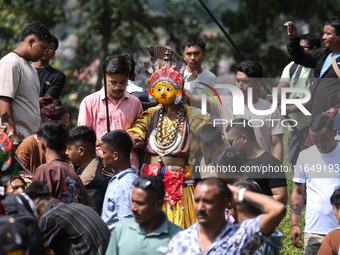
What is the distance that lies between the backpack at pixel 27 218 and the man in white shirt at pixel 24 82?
2.05 metres

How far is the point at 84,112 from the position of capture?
18.6ft

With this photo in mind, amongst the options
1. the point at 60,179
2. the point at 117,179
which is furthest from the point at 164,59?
the point at 60,179

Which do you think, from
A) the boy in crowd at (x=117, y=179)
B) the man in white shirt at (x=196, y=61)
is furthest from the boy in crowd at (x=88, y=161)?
the man in white shirt at (x=196, y=61)

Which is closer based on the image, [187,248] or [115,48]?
[187,248]

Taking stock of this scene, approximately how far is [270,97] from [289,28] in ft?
3.57

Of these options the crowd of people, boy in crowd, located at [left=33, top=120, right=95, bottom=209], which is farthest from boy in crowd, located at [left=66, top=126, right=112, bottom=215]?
boy in crowd, located at [left=33, top=120, right=95, bottom=209]

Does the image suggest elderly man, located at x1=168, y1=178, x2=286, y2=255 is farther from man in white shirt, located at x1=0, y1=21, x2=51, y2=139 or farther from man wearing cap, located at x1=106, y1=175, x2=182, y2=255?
man in white shirt, located at x1=0, y1=21, x2=51, y2=139

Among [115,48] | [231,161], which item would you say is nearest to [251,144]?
[231,161]

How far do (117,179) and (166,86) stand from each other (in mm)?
1289

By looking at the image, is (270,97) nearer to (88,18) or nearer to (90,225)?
(90,225)

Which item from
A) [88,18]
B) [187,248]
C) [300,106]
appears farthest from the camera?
[88,18]

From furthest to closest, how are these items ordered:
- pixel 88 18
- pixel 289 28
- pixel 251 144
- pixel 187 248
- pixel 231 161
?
pixel 88 18 → pixel 289 28 → pixel 251 144 → pixel 231 161 → pixel 187 248

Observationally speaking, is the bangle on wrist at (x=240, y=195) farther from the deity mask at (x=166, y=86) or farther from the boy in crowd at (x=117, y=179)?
the deity mask at (x=166, y=86)

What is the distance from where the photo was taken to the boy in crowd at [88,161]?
4906 millimetres
